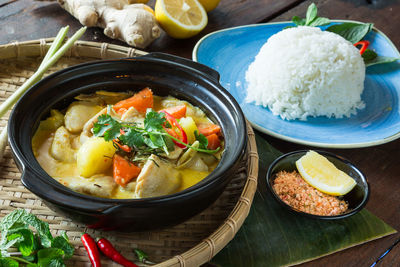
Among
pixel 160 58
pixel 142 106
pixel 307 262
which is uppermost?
pixel 160 58

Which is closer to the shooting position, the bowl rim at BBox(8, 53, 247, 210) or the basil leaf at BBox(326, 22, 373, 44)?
the bowl rim at BBox(8, 53, 247, 210)

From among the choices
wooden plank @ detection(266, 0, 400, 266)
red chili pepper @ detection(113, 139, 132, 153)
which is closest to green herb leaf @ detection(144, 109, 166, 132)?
red chili pepper @ detection(113, 139, 132, 153)

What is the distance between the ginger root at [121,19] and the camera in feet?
8.79

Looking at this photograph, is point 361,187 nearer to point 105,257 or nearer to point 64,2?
point 105,257

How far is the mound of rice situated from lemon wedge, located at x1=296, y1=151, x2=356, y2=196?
43 centimetres

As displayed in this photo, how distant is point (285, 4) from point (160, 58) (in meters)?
1.77

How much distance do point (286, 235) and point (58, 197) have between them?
3.03 feet

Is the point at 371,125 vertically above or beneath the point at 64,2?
beneath

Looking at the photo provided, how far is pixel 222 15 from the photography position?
3.25 metres

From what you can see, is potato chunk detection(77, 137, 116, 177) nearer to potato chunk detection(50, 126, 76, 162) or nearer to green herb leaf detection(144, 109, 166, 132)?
potato chunk detection(50, 126, 76, 162)

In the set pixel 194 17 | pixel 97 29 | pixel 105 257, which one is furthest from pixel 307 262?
pixel 97 29

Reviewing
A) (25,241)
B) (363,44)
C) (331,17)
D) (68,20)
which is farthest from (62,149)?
(331,17)

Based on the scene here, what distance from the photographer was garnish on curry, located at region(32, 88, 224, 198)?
1.60 meters

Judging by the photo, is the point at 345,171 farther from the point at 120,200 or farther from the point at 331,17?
the point at 331,17
